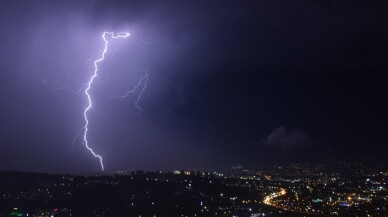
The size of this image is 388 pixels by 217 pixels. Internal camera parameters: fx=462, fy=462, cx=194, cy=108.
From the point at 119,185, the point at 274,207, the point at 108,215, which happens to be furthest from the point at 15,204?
the point at 274,207

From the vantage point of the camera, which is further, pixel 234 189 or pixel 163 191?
pixel 234 189

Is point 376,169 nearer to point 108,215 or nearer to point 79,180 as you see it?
point 79,180

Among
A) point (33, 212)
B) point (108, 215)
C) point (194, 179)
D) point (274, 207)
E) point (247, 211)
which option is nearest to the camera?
point (108, 215)

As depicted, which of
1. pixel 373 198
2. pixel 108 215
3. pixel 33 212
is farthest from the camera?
pixel 373 198

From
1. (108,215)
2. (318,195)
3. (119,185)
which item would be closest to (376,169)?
(318,195)

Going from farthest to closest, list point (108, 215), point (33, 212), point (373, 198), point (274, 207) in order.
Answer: point (373, 198) → point (274, 207) → point (33, 212) → point (108, 215)

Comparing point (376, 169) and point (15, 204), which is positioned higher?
point (376, 169)

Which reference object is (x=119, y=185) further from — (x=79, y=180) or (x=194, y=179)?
(x=194, y=179)

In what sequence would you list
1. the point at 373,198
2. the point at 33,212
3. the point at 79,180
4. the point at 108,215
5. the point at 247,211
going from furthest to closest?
the point at 79,180
the point at 373,198
the point at 247,211
the point at 33,212
the point at 108,215

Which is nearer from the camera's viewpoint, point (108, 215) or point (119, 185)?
point (108, 215)
